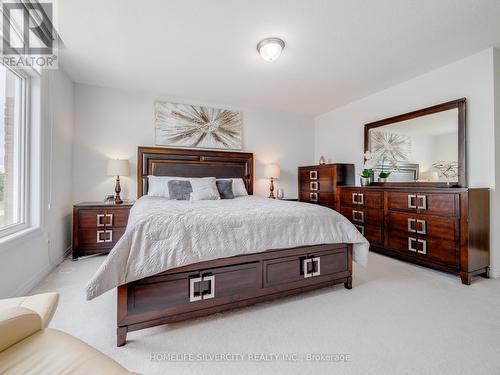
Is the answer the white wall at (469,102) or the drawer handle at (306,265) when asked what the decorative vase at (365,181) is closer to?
the white wall at (469,102)

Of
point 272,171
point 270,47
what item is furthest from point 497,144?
point 272,171

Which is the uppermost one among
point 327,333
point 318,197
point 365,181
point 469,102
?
point 469,102

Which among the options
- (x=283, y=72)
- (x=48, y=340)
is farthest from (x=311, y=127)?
(x=48, y=340)

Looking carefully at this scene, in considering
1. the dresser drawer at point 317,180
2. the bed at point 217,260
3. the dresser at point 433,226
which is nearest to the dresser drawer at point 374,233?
the dresser at point 433,226

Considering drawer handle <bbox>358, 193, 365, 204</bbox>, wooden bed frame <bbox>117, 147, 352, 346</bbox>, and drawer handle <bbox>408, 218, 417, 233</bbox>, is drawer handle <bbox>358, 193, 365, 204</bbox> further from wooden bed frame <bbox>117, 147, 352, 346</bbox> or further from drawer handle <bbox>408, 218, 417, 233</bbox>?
wooden bed frame <bbox>117, 147, 352, 346</bbox>

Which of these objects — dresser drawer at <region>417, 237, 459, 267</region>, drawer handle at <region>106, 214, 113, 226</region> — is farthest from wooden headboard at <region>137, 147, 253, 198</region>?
dresser drawer at <region>417, 237, 459, 267</region>

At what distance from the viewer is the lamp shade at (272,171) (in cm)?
439

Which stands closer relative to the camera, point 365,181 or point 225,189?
point 225,189

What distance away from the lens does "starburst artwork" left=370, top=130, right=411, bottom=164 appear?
11.2 ft

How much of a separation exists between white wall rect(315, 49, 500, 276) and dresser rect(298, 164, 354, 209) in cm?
32

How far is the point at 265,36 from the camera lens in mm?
2336

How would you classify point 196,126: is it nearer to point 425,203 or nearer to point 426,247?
point 425,203

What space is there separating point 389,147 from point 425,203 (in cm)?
122

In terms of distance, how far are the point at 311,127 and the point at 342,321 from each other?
13.8 feet
